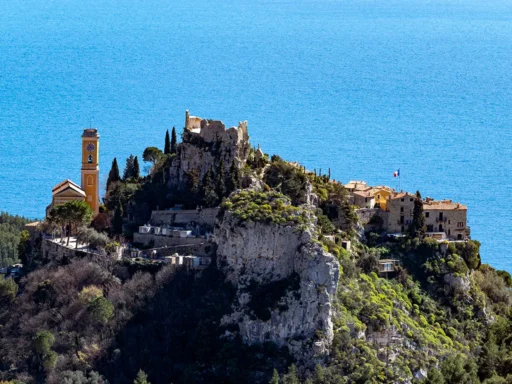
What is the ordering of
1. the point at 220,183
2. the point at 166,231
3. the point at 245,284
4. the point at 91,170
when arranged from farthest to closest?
1. the point at 91,170
2. the point at 166,231
3. the point at 220,183
4. the point at 245,284

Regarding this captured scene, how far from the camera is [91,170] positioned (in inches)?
3223

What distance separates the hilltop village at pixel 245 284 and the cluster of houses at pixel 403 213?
83 millimetres

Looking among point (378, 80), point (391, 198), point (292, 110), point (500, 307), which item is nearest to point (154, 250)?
point (391, 198)

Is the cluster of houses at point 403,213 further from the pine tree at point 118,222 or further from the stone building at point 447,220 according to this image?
the pine tree at point 118,222

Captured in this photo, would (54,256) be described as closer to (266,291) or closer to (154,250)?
(154,250)

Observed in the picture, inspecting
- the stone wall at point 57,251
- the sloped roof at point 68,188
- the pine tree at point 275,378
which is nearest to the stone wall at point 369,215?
the stone wall at point 57,251

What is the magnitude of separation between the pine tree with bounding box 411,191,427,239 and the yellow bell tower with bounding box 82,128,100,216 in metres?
16.1

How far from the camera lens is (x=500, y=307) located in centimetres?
7675

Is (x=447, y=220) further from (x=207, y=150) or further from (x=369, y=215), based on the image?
(x=207, y=150)

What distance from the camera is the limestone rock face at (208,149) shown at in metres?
76.3

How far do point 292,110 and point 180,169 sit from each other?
80.3m

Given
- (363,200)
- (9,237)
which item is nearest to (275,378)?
(363,200)

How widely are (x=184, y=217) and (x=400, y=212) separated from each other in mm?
10249

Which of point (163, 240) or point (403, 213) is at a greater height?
point (403, 213)
